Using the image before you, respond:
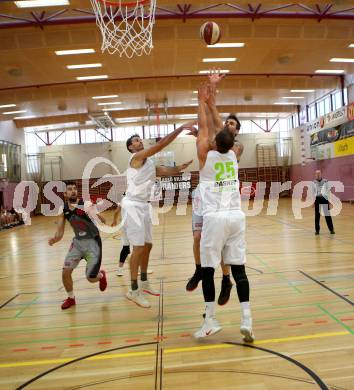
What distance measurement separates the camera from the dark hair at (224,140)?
12.3 ft

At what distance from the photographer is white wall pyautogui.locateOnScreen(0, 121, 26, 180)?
24.4 m

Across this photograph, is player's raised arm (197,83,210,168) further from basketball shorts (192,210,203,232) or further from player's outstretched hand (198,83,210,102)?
basketball shorts (192,210,203,232)

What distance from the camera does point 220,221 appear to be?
3762 mm

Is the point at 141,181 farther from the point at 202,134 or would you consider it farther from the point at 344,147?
the point at 344,147

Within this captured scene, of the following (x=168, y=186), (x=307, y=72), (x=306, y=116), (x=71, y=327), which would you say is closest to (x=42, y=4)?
(x=71, y=327)

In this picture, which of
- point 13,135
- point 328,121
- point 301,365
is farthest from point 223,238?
point 13,135

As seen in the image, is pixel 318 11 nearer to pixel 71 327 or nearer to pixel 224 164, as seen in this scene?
pixel 224 164

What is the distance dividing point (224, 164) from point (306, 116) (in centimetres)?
2436

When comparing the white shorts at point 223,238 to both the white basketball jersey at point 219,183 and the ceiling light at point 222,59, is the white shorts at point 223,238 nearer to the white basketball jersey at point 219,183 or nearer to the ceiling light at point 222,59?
the white basketball jersey at point 219,183

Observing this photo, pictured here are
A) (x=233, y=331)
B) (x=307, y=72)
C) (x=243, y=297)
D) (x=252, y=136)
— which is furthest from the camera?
(x=252, y=136)

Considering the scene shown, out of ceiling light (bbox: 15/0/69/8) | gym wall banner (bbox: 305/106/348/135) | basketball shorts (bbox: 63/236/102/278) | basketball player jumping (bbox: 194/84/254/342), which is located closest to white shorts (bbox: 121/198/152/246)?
basketball shorts (bbox: 63/236/102/278)

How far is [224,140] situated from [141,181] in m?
→ 1.68

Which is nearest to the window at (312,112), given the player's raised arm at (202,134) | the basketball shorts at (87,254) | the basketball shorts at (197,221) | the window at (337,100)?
the window at (337,100)

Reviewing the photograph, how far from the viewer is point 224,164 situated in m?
3.88
